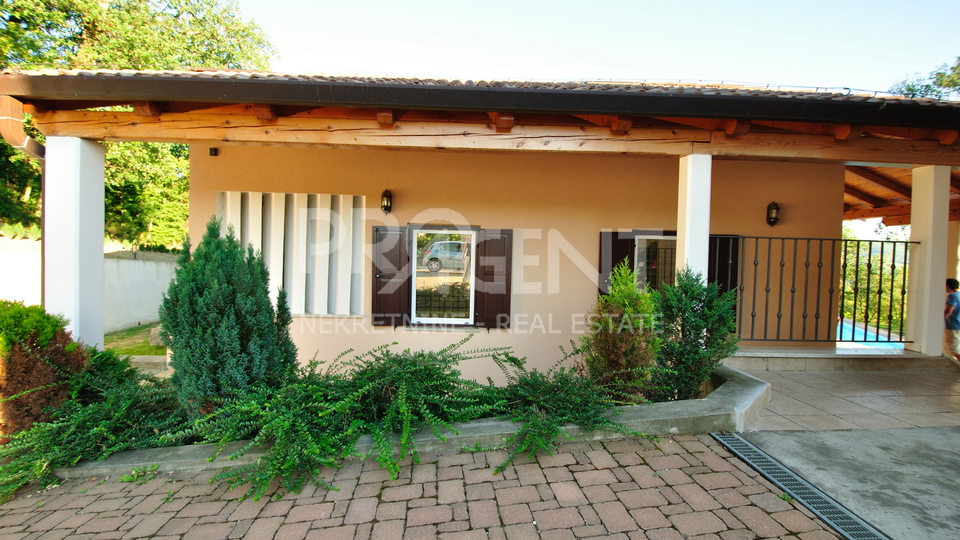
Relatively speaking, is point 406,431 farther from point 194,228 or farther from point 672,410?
point 194,228

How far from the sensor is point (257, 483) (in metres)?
2.33

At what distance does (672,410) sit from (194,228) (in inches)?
211

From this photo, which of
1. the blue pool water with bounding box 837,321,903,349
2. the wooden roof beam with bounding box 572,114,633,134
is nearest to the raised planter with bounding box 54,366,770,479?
the wooden roof beam with bounding box 572,114,633,134

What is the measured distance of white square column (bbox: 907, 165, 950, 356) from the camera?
4207 mm

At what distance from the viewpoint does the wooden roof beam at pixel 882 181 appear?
248 inches

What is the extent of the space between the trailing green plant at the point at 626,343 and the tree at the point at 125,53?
1351 centimetres

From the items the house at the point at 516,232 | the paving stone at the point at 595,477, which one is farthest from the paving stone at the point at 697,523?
the house at the point at 516,232

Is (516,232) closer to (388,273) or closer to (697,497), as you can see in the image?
(388,273)

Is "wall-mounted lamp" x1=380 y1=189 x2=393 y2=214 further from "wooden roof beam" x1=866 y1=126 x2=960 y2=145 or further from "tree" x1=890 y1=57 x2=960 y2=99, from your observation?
"tree" x1=890 y1=57 x2=960 y2=99

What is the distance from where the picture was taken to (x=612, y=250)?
529 centimetres

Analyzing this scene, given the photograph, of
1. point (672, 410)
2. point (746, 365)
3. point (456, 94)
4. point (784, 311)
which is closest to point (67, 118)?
point (456, 94)

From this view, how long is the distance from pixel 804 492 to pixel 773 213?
4.12 meters

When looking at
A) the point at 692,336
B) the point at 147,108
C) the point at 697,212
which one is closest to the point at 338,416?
the point at 692,336

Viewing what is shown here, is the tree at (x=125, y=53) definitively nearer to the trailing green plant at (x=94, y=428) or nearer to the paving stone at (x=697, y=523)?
the trailing green plant at (x=94, y=428)
